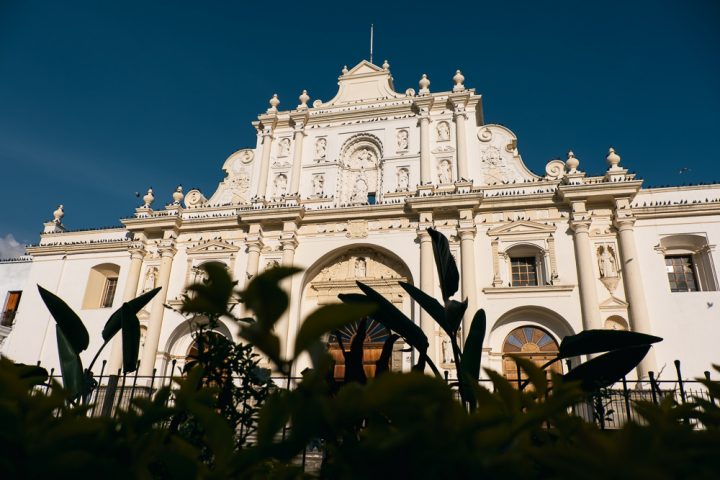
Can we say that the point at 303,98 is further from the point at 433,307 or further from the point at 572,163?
the point at 433,307

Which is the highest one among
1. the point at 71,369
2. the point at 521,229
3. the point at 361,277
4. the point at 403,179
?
the point at 403,179

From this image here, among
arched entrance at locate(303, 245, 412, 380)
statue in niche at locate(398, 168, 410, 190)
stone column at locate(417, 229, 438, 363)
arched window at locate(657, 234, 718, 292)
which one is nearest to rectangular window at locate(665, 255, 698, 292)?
arched window at locate(657, 234, 718, 292)

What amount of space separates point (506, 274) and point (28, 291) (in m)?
16.1

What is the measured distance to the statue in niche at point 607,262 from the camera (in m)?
12.1

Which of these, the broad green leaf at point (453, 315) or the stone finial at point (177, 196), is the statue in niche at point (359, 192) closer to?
the stone finial at point (177, 196)

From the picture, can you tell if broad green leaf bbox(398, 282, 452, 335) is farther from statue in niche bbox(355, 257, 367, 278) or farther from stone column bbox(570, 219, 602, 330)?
statue in niche bbox(355, 257, 367, 278)

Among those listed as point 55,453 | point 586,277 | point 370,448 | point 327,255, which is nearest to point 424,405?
point 370,448

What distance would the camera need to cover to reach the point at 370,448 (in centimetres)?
67

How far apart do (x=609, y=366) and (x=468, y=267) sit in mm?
11369

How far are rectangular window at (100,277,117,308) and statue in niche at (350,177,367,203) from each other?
925cm

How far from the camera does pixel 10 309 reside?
58.0ft

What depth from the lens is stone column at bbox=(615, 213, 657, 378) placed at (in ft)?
36.4

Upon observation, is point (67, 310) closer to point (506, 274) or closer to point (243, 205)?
point (506, 274)

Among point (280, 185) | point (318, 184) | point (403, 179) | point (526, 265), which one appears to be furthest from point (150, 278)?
point (526, 265)
